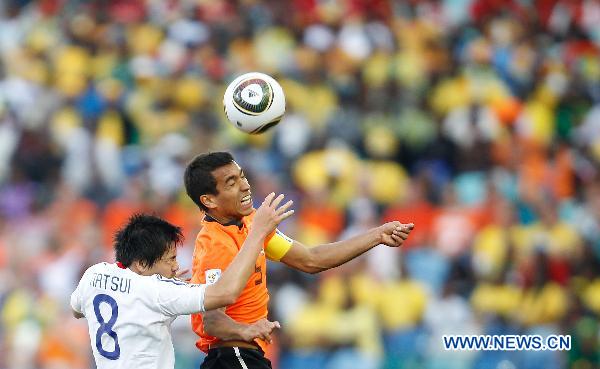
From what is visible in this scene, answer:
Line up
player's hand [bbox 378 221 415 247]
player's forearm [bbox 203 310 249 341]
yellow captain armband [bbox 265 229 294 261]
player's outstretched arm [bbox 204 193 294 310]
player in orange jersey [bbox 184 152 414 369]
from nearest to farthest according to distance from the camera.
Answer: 1. player's outstretched arm [bbox 204 193 294 310]
2. player's forearm [bbox 203 310 249 341]
3. player in orange jersey [bbox 184 152 414 369]
4. player's hand [bbox 378 221 415 247]
5. yellow captain armband [bbox 265 229 294 261]

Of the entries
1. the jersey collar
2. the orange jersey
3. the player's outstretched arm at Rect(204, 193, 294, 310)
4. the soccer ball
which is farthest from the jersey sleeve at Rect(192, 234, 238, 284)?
the soccer ball

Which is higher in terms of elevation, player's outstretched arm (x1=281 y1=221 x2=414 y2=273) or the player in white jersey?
player's outstretched arm (x1=281 y1=221 x2=414 y2=273)

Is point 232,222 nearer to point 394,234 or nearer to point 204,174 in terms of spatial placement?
point 204,174

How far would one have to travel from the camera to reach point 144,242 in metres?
5.45

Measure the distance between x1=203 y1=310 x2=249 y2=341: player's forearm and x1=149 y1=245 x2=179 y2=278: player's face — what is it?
373 mm

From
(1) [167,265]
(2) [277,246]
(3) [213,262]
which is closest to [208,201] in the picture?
(3) [213,262]

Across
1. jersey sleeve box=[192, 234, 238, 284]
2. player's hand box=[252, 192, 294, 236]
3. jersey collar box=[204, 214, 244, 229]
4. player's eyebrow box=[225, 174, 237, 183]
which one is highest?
player's eyebrow box=[225, 174, 237, 183]

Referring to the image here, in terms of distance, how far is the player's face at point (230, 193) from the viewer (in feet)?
19.8

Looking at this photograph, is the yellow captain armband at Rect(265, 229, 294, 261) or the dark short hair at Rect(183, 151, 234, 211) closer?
the dark short hair at Rect(183, 151, 234, 211)

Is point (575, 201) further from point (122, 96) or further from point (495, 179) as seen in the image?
point (122, 96)

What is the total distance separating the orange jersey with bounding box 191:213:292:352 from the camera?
586 cm

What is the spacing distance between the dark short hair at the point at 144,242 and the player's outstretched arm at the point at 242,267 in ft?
1.14

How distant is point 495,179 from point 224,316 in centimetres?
598

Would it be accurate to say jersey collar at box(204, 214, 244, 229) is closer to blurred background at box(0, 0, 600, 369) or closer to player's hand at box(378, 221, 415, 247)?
player's hand at box(378, 221, 415, 247)
